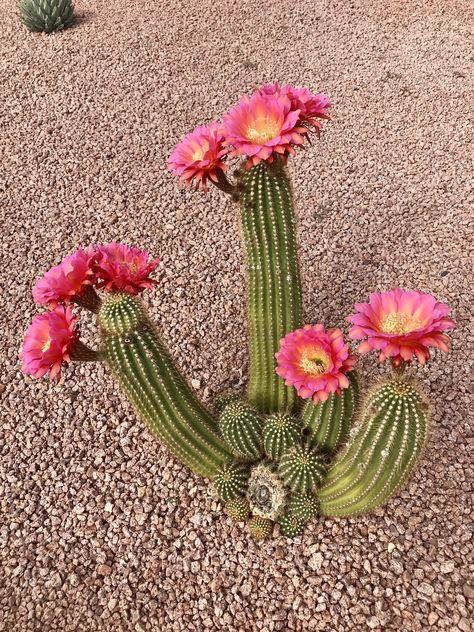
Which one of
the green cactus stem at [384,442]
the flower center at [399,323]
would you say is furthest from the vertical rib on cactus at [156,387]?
the flower center at [399,323]

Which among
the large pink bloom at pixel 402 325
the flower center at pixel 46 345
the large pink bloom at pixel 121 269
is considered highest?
the large pink bloom at pixel 121 269

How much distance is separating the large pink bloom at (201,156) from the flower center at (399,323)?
865mm

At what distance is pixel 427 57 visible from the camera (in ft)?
20.8

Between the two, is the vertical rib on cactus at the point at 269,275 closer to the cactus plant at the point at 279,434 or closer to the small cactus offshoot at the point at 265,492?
the cactus plant at the point at 279,434

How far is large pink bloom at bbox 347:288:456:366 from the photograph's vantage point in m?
1.98

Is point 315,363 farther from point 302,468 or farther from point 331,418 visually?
point 302,468

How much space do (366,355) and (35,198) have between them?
3.08 m

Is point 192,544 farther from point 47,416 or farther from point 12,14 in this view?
point 12,14

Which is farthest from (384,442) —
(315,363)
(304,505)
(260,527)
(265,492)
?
(260,527)

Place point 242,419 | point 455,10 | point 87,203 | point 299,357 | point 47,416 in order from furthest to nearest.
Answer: point 455,10, point 87,203, point 47,416, point 242,419, point 299,357

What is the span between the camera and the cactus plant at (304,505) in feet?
8.68

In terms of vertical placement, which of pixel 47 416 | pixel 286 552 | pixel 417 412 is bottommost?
pixel 286 552

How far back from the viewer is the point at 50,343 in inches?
86.0

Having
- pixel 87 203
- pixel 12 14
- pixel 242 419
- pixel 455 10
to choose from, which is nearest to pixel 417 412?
pixel 242 419
